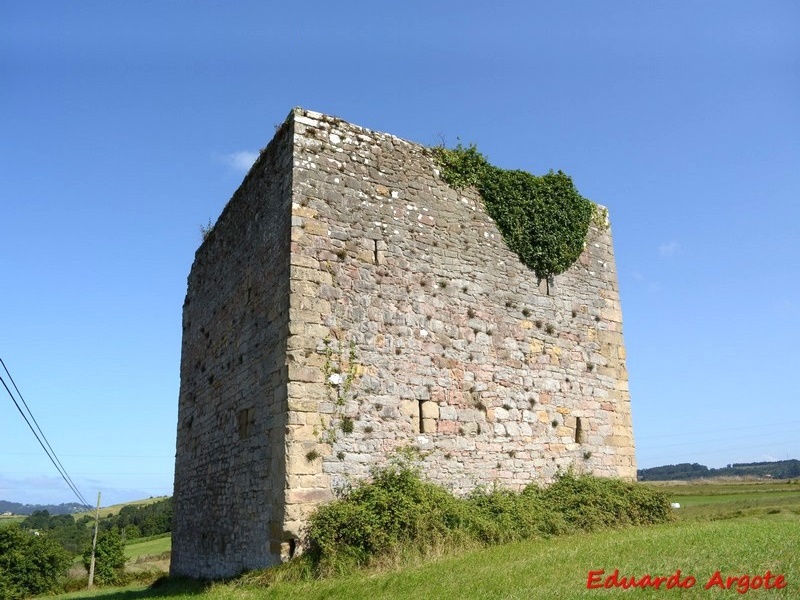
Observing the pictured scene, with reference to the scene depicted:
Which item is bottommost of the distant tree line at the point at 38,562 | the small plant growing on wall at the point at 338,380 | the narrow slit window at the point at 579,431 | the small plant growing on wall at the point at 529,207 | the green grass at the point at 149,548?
the green grass at the point at 149,548

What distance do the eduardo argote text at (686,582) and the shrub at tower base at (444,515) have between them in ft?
9.53

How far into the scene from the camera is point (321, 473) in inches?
364

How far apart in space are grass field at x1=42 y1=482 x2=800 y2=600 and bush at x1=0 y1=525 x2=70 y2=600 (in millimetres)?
24960

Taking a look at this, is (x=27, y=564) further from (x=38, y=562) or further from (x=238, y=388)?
(x=238, y=388)

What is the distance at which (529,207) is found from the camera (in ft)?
43.1

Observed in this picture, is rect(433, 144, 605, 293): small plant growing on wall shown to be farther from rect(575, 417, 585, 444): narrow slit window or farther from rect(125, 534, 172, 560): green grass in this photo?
rect(125, 534, 172, 560): green grass

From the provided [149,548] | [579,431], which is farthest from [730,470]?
[579,431]

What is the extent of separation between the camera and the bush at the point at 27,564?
1116 inches

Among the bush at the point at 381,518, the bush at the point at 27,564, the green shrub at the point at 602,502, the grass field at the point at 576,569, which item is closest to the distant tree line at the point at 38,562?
the bush at the point at 27,564

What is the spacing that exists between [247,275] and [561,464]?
679 centimetres

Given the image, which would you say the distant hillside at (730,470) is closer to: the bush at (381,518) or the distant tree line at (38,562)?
the distant tree line at (38,562)

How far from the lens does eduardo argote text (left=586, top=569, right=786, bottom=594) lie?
6.04 metres

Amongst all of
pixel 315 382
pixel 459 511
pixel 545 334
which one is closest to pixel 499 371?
pixel 545 334

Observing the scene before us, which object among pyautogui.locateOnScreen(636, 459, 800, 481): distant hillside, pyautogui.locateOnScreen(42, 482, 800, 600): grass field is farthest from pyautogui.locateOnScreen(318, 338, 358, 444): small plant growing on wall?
pyautogui.locateOnScreen(636, 459, 800, 481): distant hillside
